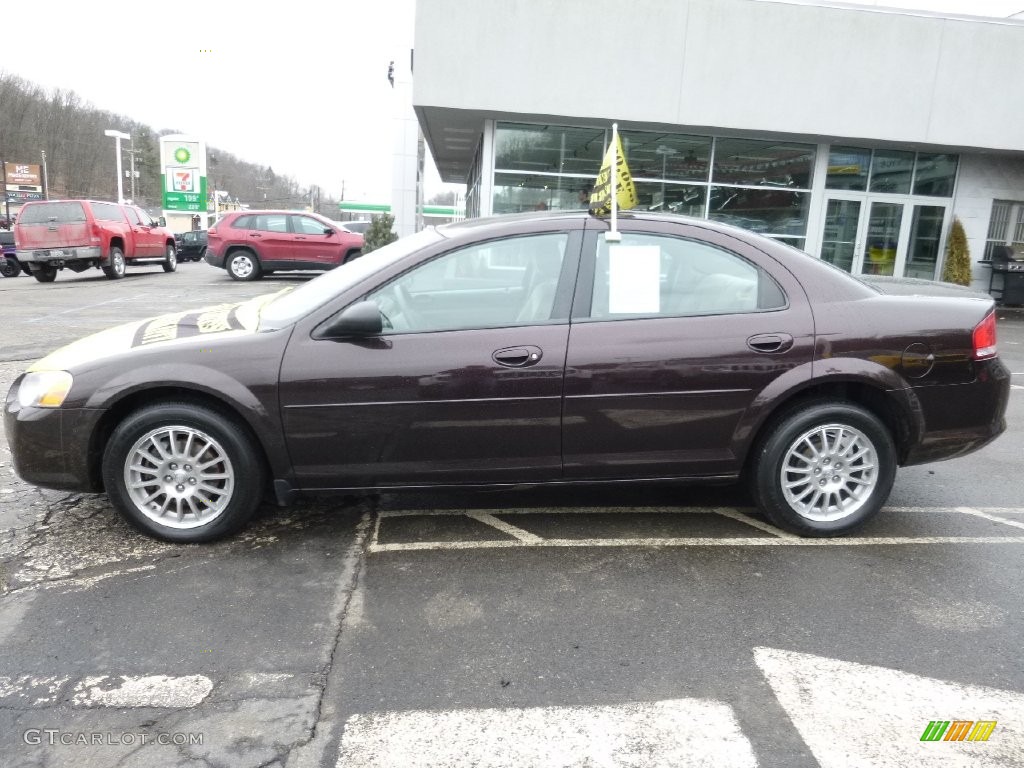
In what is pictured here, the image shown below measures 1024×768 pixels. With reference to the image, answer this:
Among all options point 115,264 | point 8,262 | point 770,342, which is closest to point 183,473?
point 770,342

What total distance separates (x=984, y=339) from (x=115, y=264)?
19.6m

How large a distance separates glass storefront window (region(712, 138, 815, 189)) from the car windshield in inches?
504

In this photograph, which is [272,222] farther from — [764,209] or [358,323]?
[358,323]

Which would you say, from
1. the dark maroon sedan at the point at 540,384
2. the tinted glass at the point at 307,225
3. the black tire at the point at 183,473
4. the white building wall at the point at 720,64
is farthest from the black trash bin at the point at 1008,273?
the black tire at the point at 183,473

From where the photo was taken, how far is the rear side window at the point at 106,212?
18413 mm

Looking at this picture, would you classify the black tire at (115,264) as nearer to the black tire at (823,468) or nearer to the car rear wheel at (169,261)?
the car rear wheel at (169,261)

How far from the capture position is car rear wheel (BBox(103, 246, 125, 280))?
743 inches

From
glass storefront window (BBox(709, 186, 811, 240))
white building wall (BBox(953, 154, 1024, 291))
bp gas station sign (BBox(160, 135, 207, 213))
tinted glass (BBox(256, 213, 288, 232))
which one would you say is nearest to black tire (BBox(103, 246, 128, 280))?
tinted glass (BBox(256, 213, 288, 232))

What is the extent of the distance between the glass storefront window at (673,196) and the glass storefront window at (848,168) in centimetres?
272

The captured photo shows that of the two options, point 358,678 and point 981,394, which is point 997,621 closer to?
point 981,394

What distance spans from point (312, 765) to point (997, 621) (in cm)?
271

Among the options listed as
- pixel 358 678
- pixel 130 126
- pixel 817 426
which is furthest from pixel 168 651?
pixel 130 126

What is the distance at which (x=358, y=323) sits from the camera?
11.5ft

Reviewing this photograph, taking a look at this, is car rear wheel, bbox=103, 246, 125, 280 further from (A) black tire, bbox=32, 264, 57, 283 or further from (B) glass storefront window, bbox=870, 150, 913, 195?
(B) glass storefront window, bbox=870, 150, 913, 195
